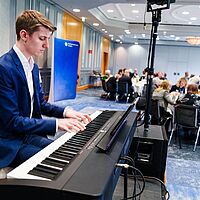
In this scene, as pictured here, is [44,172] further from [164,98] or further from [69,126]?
[164,98]

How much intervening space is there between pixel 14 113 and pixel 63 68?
346 cm

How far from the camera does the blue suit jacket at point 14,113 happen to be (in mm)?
1272

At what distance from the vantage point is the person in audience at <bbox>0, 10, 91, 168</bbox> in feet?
4.20

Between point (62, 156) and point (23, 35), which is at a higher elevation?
point (23, 35)

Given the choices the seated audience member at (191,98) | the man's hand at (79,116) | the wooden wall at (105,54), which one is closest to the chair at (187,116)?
the seated audience member at (191,98)

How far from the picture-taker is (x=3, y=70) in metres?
1.29

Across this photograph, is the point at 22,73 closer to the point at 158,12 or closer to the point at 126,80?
the point at 158,12

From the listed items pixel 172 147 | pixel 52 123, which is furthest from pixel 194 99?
pixel 52 123

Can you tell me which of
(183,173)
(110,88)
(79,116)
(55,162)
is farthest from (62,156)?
(110,88)

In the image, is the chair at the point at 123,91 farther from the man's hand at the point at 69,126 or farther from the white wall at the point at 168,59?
the white wall at the point at 168,59

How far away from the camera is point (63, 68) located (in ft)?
15.3

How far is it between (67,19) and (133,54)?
9.42 metres

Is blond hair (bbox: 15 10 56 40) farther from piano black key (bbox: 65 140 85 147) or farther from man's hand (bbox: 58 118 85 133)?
piano black key (bbox: 65 140 85 147)

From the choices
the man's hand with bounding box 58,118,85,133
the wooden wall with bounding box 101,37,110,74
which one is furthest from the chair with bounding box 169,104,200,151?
the wooden wall with bounding box 101,37,110,74
